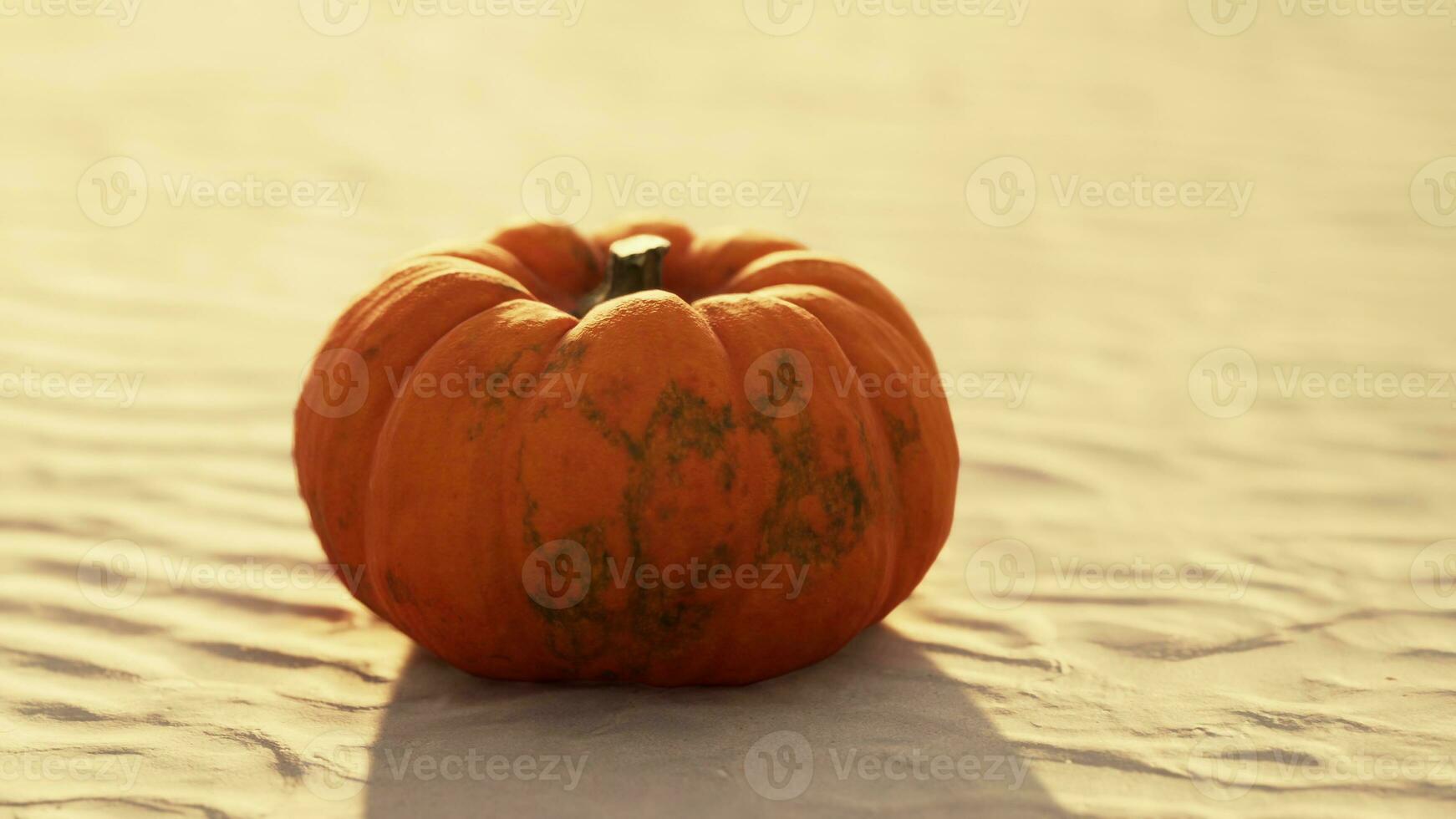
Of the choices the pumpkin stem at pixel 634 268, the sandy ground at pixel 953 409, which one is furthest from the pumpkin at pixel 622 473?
the sandy ground at pixel 953 409

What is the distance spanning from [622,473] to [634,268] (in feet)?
2.18

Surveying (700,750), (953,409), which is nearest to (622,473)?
(700,750)

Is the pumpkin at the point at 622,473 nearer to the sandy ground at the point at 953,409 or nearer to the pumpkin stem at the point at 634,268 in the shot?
the pumpkin stem at the point at 634,268

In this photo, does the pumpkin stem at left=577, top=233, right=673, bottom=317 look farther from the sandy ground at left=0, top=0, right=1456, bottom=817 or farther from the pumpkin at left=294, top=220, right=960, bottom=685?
the sandy ground at left=0, top=0, right=1456, bottom=817

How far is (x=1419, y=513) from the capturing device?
4.62 metres

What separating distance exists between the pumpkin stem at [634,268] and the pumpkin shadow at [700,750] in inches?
35.9

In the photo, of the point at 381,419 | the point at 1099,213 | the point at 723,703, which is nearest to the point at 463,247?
the point at 381,419

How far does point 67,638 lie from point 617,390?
166 cm

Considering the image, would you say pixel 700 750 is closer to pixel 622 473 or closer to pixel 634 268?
pixel 622 473

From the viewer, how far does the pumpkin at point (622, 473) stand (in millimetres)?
3084

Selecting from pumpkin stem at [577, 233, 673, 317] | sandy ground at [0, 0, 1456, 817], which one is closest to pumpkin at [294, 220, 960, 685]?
pumpkin stem at [577, 233, 673, 317]

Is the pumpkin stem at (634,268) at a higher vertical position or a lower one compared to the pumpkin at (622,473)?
higher

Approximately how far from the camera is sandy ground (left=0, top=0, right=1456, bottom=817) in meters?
3.13

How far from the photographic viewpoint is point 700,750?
3115mm
